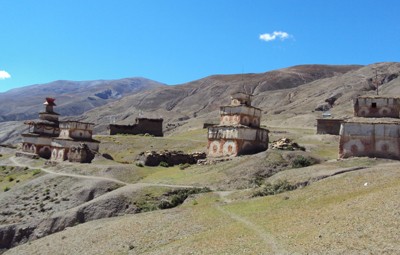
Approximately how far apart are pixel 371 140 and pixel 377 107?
5.69 metres

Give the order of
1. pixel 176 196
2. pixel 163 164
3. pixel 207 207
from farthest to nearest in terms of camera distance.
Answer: pixel 163 164
pixel 176 196
pixel 207 207

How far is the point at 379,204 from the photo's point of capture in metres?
21.3

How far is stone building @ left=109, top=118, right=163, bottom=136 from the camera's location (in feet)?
295

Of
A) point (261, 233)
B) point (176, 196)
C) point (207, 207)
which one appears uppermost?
point (261, 233)

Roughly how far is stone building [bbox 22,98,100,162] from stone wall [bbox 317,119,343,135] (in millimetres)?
35652

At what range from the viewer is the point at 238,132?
169 ft

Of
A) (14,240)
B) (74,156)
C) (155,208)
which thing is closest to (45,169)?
(74,156)

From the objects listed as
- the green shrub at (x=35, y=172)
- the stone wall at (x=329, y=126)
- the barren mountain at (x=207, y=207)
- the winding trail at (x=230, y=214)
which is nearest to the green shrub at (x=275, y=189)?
the barren mountain at (x=207, y=207)

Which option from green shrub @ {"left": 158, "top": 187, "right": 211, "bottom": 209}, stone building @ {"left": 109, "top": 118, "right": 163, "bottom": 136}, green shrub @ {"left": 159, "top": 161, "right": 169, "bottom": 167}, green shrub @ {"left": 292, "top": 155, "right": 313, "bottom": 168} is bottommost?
green shrub @ {"left": 158, "top": 187, "right": 211, "bottom": 209}

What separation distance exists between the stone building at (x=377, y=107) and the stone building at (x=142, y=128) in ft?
167

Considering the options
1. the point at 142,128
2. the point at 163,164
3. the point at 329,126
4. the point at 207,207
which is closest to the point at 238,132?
the point at 163,164

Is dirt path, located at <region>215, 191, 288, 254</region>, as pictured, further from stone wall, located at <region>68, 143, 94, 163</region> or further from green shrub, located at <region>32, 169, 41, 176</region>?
green shrub, located at <region>32, 169, 41, 176</region>

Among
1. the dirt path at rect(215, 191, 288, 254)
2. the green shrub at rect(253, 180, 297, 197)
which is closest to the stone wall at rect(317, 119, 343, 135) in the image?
the green shrub at rect(253, 180, 297, 197)

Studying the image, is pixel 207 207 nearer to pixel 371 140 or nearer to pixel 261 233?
pixel 261 233
